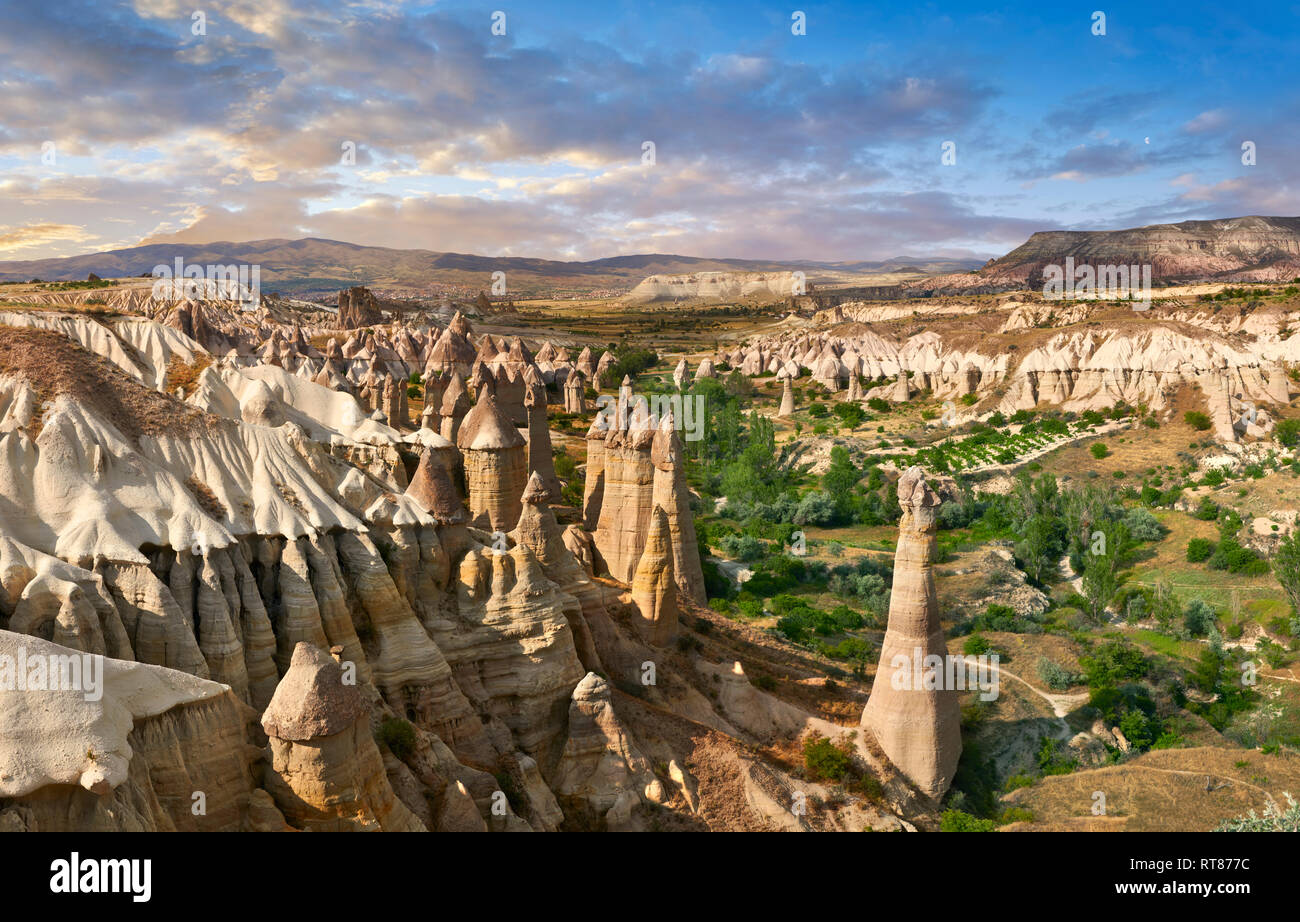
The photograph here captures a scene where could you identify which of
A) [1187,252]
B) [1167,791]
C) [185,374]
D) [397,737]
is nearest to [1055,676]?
[1167,791]

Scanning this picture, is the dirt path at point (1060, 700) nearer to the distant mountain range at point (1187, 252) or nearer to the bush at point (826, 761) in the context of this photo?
the bush at point (826, 761)

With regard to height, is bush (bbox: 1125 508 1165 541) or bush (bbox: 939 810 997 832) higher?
bush (bbox: 1125 508 1165 541)

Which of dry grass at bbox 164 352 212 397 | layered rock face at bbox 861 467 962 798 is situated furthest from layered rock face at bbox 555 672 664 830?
dry grass at bbox 164 352 212 397

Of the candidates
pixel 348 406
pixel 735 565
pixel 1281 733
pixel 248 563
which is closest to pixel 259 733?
pixel 248 563

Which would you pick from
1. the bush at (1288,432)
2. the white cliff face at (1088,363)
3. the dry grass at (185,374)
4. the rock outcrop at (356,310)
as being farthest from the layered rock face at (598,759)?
the rock outcrop at (356,310)

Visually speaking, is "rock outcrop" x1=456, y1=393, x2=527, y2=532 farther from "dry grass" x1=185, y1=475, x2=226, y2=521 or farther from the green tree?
the green tree

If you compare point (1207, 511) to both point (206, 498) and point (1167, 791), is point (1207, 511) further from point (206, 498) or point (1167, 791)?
point (206, 498)

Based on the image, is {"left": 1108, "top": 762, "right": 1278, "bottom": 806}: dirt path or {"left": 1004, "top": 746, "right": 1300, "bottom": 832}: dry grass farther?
{"left": 1108, "top": 762, "right": 1278, "bottom": 806}: dirt path
